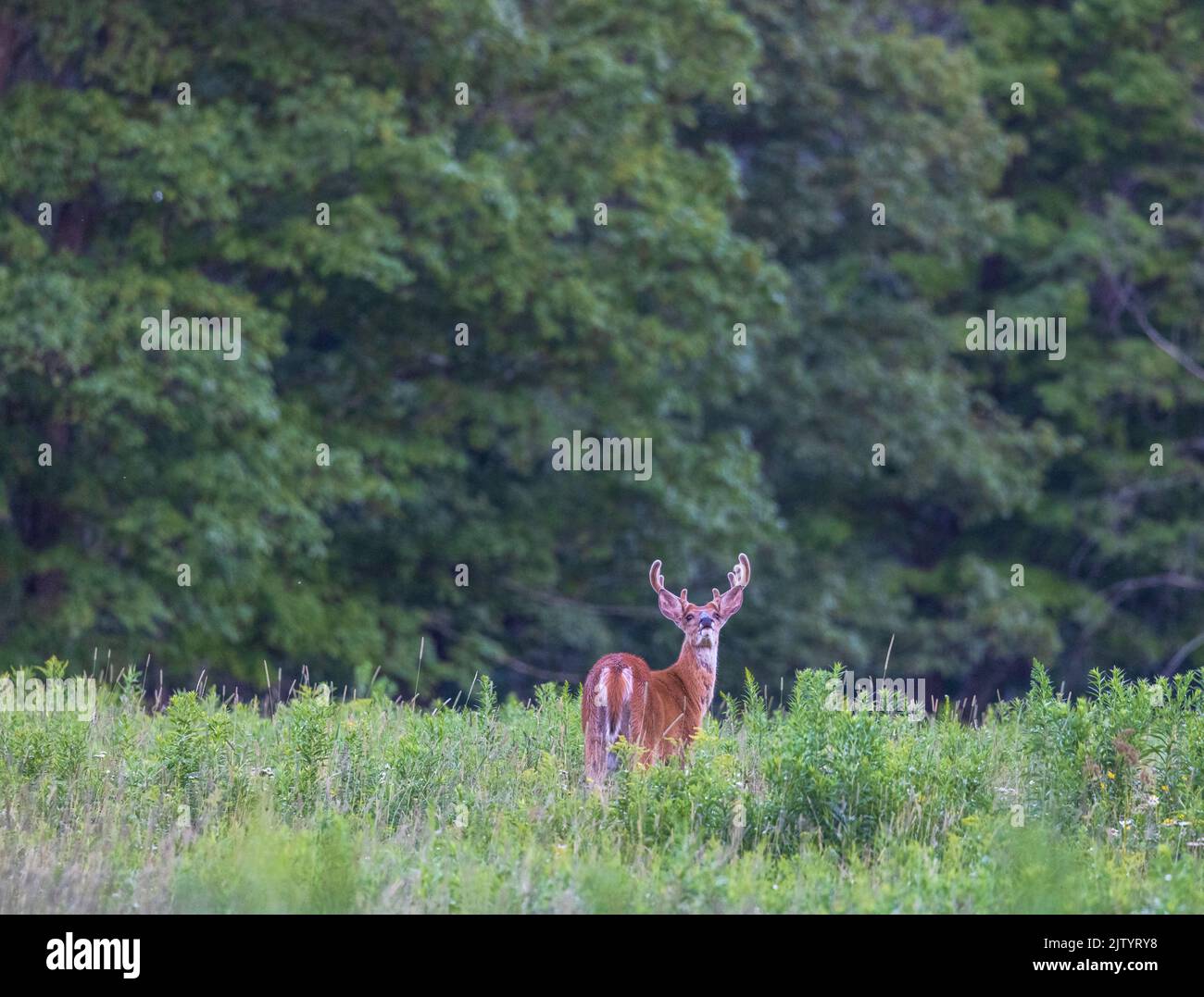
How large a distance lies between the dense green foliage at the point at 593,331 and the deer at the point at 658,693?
406cm

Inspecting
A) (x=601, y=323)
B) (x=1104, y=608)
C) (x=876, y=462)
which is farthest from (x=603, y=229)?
(x=1104, y=608)

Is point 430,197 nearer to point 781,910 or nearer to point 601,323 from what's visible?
point 601,323

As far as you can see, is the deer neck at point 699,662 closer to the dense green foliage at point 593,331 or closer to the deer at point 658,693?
the deer at point 658,693

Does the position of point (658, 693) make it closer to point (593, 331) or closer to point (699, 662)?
point (699, 662)

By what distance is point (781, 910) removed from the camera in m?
5.93

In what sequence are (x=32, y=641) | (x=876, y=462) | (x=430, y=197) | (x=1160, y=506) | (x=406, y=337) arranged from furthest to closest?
1. (x=1160, y=506)
2. (x=876, y=462)
3. (x=406, y=337)
4. (x=430, y=197)
5. (x=32, y=641)

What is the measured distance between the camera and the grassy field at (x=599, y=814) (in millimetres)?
6012

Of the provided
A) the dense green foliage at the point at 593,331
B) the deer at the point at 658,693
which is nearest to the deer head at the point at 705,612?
the deer at the point at 658,693

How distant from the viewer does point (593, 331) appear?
1858cm

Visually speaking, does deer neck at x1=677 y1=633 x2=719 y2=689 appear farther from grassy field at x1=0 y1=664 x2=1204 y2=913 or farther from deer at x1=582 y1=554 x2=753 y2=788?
grassy field at x1=0 y1=664 x2=1204 y2=913

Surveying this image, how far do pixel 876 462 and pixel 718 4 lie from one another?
5704 millimetres

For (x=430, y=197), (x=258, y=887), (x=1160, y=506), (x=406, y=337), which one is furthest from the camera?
(x=1160, y=506)

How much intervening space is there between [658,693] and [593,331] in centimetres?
1146

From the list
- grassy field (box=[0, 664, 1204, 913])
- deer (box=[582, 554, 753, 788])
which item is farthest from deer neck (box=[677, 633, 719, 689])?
grassy field (box=[0, 664, 1204, 913])
